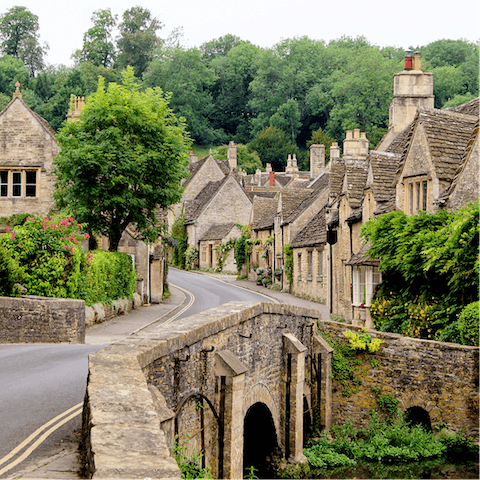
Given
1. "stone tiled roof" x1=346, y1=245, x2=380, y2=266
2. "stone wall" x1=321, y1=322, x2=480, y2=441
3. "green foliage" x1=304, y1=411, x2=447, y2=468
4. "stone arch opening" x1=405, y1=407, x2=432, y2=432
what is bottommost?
"green foliage" x1=304, y1=411, x2=447, y2=468

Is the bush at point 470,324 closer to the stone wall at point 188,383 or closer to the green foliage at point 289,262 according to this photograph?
the stone wall at point 188,383

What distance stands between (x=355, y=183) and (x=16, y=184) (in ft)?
60.2

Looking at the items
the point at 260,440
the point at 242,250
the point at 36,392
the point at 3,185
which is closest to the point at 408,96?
the point at 260,440

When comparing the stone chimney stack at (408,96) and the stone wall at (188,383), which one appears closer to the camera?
the stone wall at (188,383)

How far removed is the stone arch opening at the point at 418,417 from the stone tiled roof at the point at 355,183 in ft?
32.4

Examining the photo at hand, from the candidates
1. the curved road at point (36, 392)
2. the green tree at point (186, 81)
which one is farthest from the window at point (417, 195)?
the green tree at point (186, 81)

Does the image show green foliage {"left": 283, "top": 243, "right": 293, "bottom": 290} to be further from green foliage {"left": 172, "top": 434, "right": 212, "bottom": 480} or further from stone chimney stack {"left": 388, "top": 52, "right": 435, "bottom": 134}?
green foliage {"left": 172, "top": 434, "right": 212, "bottom": 480}

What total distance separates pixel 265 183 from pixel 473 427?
7381 centimetres

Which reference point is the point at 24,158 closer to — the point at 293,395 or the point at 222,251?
the point at 293,395

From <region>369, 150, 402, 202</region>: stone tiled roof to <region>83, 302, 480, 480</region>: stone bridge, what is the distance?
584cm

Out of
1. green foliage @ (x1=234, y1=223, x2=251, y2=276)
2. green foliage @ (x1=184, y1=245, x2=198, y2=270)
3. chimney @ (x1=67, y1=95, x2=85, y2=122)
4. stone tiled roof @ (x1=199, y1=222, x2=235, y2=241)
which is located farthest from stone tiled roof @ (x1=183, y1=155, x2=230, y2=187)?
chimney @ (x1=67, y1=95, x2=85, y2=122)

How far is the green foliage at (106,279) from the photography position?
79.3 feet

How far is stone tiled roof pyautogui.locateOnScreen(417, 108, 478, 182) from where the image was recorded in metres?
19.7

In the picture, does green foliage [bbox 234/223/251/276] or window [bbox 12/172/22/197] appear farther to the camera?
green foliage [bbox 234/223/251/276]
